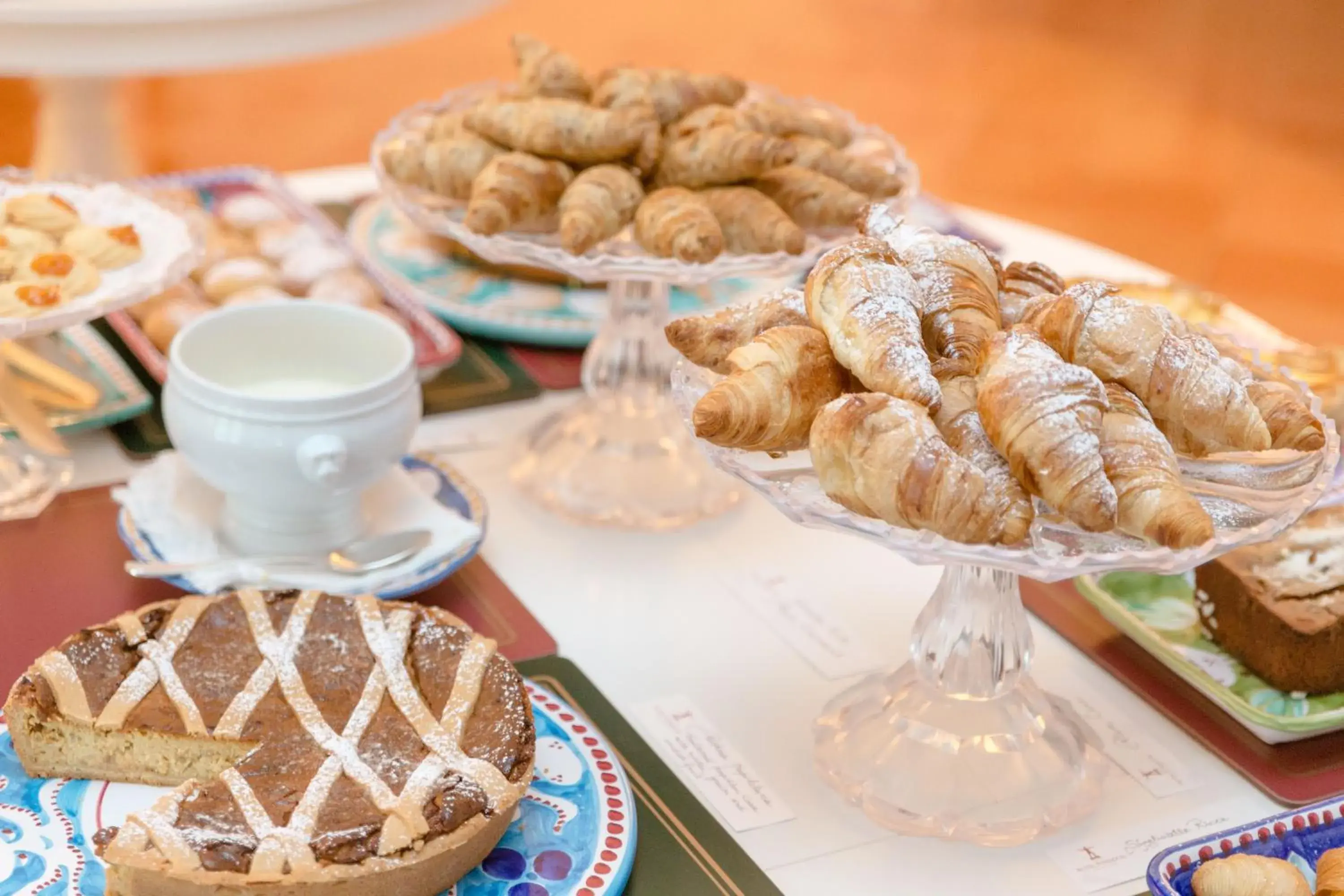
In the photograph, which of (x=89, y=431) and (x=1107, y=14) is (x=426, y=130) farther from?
Result: (x=1107, y=14)

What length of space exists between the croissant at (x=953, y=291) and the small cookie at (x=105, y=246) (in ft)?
2.10

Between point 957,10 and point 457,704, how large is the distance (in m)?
3.96

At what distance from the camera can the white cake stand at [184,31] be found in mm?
1463

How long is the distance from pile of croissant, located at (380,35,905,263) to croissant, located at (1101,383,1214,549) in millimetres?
364

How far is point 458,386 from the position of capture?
4.91 ft

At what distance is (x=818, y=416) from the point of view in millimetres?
872

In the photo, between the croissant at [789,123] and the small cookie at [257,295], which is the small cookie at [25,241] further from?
the croissant at [789,123]

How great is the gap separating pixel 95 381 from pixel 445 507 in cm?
36

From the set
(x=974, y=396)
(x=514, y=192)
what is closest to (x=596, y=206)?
(x=514, y=192)

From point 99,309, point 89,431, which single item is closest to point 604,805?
point 99,309

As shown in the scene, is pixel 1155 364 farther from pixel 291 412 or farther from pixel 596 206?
pixel 291 412

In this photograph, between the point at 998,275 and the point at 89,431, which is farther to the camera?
the point at 89,431

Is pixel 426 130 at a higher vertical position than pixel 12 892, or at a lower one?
higher

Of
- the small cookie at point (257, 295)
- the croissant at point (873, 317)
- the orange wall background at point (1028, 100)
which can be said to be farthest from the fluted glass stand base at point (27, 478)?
the orange wall background at point (1028, 100)
